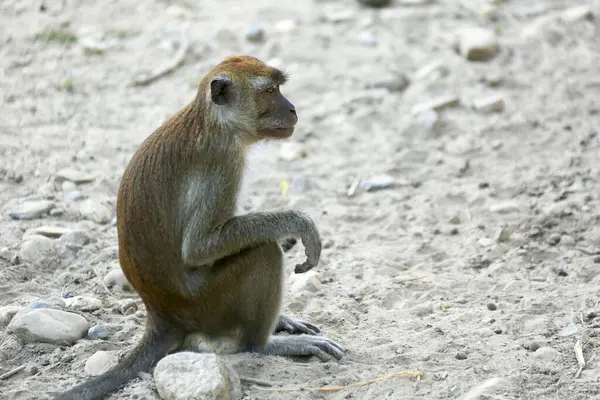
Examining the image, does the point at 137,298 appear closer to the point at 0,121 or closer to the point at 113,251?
the point at 113,251

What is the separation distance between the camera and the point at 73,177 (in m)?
8.23

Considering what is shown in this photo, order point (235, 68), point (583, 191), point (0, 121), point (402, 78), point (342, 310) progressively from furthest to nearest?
point (402, 78)
point (0, 121)
point (583, 191)
point (342, 310)
point (235, 68)

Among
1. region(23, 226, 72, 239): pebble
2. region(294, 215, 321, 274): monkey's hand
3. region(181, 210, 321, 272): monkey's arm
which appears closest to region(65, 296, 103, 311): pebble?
region(23, 226, 72, 239): pebble

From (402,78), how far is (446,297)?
14.1ft

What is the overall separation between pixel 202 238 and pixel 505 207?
3.35 meters

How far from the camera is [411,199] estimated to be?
8234 mm

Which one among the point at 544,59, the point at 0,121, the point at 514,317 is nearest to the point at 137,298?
the point at 514,317

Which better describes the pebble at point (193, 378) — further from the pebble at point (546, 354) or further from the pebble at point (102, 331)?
the pebble at point (546, 354)

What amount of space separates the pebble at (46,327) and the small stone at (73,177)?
96.8 inches

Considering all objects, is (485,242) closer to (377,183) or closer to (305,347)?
(377,183)

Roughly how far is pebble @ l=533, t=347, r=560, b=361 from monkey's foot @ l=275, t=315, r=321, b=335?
151cm

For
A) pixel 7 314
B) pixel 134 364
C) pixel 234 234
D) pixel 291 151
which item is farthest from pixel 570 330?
pixel 291 151

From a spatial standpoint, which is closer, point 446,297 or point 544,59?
point 446,297

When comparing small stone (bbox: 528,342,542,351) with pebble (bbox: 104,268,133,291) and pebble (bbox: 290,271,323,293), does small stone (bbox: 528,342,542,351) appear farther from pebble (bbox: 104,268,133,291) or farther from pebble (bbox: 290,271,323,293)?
pebble (bbox: 104,268,133,291)
